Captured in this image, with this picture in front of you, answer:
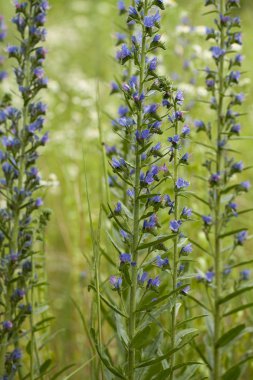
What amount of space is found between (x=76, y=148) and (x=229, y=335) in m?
4.09

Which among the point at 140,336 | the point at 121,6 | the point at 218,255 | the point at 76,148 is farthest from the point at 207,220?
the point at 76,148

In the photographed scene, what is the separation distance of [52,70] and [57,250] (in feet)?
15.4

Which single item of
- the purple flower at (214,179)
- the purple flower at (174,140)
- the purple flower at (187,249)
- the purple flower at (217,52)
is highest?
the purple flower at (217,52)

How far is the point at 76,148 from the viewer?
22.9 ft

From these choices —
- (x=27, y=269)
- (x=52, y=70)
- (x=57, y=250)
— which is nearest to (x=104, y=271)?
(x=57, y=250)

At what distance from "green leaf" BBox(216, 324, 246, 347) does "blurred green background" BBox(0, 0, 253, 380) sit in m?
0.90

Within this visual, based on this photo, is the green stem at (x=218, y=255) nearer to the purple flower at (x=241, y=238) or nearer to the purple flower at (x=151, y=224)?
the purple flower at (x=241, y=238)

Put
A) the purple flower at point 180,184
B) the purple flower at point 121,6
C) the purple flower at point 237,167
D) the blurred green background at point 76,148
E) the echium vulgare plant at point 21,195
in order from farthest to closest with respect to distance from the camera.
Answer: the blurred green background at point 76,148 < the purple flower at point 121,6 < the purple flower at point 237,167 < the echium vulgare plant at point 21,195 < the purple flower at point 180,184

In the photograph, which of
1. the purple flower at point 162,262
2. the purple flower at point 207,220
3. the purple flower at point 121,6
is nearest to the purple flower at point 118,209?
the purple flower at point 162,262

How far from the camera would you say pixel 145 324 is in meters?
2.77

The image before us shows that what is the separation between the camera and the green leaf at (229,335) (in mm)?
3215

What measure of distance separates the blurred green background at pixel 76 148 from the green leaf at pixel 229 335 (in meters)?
0.90

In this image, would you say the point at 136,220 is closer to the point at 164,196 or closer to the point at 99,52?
the point at 164,196

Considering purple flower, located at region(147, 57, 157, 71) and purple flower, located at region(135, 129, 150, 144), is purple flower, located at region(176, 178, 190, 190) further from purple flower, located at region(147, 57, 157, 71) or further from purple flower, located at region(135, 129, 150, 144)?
purple flower, located at region(147, 57, 157, 71)
